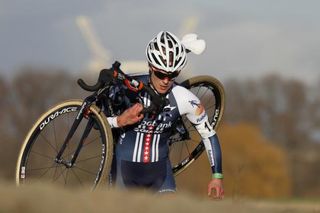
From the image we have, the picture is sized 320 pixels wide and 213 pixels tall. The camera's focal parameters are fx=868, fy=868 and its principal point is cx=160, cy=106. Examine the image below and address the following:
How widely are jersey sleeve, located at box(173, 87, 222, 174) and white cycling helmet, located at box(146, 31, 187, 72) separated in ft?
1.33

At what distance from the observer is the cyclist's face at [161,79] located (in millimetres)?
9773

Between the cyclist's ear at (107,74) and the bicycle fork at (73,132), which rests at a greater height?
the cyclist's ear at (107,74)

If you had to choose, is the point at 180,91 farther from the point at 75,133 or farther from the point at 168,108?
the point at 75,133

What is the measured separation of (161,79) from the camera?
32.2 ft

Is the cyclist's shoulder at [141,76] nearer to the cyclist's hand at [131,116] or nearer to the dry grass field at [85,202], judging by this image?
the cyclist's hand at [131,116]

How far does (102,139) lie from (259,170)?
283 feet

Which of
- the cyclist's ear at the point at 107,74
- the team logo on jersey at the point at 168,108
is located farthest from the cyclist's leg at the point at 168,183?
the cyclist's ear at the point at 107,74

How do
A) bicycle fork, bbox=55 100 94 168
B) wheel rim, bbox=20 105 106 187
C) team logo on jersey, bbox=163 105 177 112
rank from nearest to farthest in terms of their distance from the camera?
bicycle fork, bbox=55 100 94 168, wheel rim, bbox=20 105 106 187, team logo on jersey, bbox=163 105 177 112

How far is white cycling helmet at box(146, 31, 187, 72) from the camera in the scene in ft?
31.8

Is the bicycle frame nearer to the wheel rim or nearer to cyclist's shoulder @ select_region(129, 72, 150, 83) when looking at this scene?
the wheel rim

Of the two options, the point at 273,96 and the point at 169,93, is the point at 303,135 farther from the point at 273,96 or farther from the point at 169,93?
the point at 169,93

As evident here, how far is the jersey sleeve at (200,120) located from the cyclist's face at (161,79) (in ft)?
0.60

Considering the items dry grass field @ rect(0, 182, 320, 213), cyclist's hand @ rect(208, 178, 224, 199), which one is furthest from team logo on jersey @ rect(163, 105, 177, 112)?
dry grass field @ rect(0, 182, 320, 213)

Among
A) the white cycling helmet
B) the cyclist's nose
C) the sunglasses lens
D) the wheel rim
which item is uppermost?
the white cycling helmet
